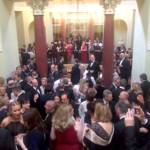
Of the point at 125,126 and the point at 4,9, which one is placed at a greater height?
the point at 4,9

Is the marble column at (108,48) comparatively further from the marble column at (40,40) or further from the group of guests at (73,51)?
the group of guests at (73,51)

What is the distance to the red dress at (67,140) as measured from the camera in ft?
11.2

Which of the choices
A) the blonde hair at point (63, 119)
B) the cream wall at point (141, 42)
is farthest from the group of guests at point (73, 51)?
the blonde hair at point (63, 119)

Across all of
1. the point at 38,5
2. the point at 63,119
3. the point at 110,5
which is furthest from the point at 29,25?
the point at 63,119

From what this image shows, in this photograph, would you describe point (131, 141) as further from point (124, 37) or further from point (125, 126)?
point (124, 37)

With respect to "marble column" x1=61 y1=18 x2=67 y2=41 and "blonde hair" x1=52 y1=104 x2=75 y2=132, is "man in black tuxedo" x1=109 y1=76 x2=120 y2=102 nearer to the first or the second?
"blonde hair" x1=52 y1=104 x2=75 y2=132

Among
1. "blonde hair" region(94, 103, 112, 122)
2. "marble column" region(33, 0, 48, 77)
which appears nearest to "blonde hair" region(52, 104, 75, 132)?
"blonde hair" region(94, 103, 112, 122)

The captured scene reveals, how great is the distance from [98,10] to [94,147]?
50.0ft

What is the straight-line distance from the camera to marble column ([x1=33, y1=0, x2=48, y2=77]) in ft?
31.1

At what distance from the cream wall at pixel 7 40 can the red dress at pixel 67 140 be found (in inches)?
239

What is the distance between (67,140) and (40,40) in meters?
6.70

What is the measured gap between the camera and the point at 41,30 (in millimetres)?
9633

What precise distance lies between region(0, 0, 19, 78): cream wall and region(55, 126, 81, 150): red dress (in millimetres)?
6076

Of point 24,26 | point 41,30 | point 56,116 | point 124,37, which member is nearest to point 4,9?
point 41,30
